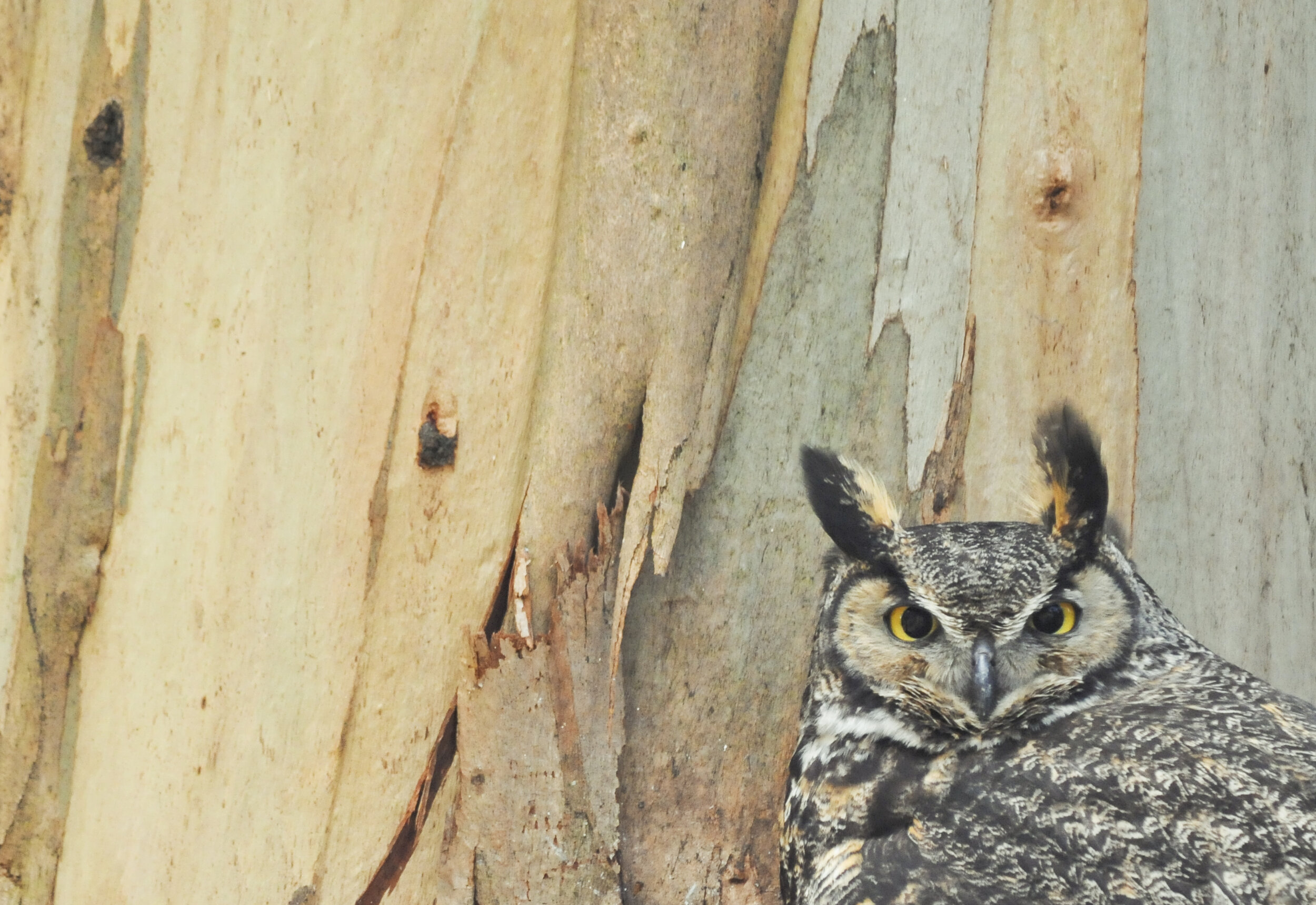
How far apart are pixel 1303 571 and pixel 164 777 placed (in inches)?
75.3

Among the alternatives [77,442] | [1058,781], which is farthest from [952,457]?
[77,442]

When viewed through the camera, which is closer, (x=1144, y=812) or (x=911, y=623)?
(x=1144, y=812)

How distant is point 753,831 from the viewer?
5.37ft

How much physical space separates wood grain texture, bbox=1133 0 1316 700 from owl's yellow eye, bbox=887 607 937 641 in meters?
0.47

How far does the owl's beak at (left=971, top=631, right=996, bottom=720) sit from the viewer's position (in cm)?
155

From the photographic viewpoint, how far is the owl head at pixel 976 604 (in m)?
1.54

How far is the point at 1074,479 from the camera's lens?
1604mm

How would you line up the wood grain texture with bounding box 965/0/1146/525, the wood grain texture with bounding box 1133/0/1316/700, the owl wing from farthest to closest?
the wood grain texture with bounding box 1133/0/1316/700, the wood grain texture with bounding box 965/0/1146/525, the owl wing

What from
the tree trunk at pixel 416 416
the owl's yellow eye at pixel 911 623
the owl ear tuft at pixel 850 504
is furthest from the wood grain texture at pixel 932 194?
the owl's yellow eye at pixel 911 623

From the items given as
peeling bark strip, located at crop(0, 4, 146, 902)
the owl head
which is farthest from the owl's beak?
peeling bark strip, located at crop(0, 4, 146, 902)

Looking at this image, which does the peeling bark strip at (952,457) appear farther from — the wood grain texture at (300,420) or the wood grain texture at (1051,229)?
the wood grain texture at (300,420)

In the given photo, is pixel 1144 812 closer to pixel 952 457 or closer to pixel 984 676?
pixel 984 676

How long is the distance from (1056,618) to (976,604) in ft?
0.51

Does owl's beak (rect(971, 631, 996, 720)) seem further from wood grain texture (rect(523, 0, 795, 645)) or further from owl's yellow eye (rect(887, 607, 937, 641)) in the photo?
wood grain texture (rect(523, 0, 795, 645))
